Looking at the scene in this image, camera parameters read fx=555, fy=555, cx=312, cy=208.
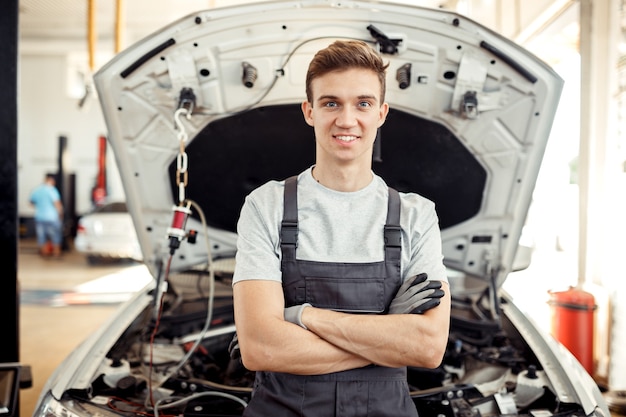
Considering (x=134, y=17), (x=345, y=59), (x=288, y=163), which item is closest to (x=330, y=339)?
(x=345, y=59)

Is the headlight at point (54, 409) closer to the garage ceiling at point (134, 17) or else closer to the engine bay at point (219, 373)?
the engine bay at point (219, 373)

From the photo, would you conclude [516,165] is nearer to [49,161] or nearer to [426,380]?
[426,380]

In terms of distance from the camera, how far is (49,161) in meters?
12.6

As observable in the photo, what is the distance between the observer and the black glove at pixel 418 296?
132 centimetres

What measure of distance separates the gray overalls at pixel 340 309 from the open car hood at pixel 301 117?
0.45m

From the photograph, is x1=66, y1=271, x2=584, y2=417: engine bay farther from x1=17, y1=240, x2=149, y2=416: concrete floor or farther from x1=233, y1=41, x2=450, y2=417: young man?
x1=17, y1=240, x2=149, y2=416: concrete floor

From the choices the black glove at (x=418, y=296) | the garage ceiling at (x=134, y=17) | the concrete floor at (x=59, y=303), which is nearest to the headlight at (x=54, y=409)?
the black glove at (x=418, y=296)

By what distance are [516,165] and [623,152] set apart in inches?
76.9

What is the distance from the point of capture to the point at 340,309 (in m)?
1.36

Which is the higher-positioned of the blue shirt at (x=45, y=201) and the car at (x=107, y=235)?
the blue shirt at (x=45, y=201)

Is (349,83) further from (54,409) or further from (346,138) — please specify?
(54,409)

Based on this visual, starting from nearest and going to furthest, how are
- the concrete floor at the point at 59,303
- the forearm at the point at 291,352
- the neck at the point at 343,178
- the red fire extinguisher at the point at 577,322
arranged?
the forearm at the point at 291,352
the neck at the point at 343,178
the red fire extinguisher at the point at 577,322
the concrete floor at the point at 59,303

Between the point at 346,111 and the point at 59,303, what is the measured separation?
18.2 feet

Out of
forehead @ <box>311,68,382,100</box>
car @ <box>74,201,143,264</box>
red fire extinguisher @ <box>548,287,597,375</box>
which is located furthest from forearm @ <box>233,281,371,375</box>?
car @ <box>74,201,143,264</box>
